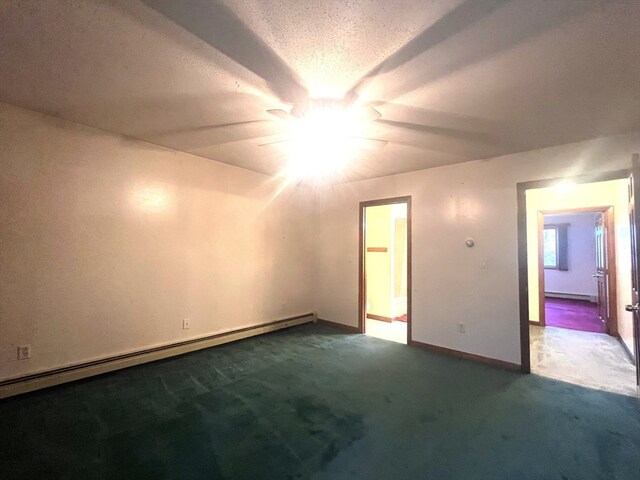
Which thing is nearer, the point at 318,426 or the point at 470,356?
the point at 318,426

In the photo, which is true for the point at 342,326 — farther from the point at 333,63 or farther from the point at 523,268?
the point at 333,63

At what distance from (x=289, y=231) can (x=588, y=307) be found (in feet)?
24.6

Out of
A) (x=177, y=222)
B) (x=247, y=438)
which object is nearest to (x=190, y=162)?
(x=177, y=222)

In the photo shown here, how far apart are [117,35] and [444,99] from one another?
2.18 meters

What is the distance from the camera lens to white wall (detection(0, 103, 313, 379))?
2.50 metres

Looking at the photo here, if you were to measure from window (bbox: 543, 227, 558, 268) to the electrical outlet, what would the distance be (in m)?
10.8

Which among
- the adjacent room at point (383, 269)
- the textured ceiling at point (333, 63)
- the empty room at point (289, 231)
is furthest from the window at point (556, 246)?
the textured ceiling at point (333, 63)

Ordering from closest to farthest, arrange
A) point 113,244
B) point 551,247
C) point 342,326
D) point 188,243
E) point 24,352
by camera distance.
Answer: point 24,352 → point 113,244 → point 188,243 → point 342,326 → point 551,247

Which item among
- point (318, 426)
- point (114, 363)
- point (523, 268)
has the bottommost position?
point (318, 426)

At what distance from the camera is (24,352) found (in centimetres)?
251

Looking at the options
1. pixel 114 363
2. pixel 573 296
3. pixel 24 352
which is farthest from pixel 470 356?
pixel 573 296

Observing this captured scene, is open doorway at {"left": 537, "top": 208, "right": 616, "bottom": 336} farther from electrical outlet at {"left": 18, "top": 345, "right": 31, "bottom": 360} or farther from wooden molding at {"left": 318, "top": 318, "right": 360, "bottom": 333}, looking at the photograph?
electrical outlet at {"left": 18, "top": 345, "right": 31, "bottom": 360}

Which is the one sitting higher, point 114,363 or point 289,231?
point 289,231

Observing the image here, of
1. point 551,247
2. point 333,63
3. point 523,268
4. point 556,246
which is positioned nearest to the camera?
point 333,63
